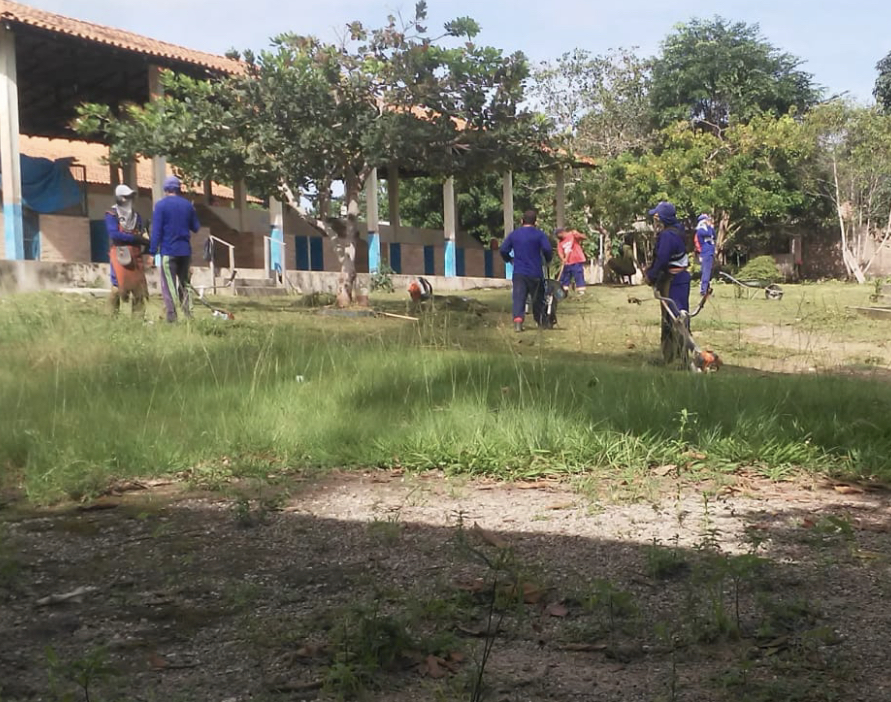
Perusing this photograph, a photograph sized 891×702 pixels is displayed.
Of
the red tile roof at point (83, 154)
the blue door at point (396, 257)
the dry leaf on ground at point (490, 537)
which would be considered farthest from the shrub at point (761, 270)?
the dry leaf on ground at point (490, 537)

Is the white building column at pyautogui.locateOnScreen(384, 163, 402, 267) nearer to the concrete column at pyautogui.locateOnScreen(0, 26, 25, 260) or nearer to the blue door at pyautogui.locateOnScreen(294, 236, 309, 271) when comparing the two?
the blue door at pyautogui.locateOnScreen(294, 236, 309, 271)

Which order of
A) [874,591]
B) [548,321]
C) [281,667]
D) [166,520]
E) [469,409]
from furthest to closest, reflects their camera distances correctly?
1. [548,321]
2. [469,409]
3. [166,520]
4. [874,591]
5. [281,667]

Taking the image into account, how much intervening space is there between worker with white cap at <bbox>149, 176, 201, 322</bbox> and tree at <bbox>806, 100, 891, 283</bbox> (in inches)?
962

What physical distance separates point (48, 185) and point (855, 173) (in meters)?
24.6

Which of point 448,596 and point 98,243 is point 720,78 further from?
point 448,596

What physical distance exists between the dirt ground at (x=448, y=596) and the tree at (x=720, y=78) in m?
30.0

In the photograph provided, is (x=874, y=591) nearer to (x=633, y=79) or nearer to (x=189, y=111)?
(x=189, y=111)

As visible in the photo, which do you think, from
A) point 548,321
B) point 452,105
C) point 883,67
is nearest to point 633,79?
point 883,67

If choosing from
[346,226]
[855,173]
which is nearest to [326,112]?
[346,226]

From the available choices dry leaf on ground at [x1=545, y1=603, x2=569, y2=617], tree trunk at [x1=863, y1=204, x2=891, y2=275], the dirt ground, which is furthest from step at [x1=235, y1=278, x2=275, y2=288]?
tree trunk at [x1=863, y1=204, x2=891, y2=275]

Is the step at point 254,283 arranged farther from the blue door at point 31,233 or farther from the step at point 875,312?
the step at point 875,312

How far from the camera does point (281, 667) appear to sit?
1971 millimetres

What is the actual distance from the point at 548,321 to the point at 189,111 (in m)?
6.14

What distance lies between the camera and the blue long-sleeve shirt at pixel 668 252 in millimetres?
7445
